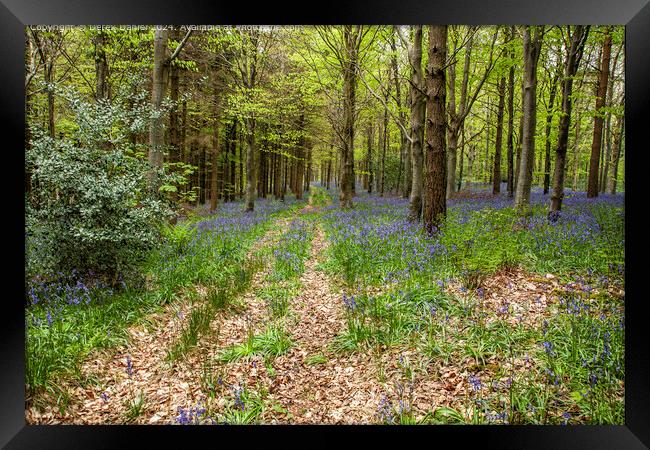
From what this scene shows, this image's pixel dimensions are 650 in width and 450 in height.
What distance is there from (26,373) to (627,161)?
7224mm

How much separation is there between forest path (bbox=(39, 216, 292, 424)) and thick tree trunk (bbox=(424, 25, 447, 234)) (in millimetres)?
5443

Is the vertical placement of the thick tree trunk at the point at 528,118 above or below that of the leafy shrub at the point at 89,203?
above

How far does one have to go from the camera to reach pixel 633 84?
3.36 m

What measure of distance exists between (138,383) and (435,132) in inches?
295

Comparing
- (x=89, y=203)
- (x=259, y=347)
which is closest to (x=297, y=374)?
(x=259, y=347)

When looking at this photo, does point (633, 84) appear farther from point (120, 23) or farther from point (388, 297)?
point (120, 23)

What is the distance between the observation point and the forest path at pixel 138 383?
10.9 feet

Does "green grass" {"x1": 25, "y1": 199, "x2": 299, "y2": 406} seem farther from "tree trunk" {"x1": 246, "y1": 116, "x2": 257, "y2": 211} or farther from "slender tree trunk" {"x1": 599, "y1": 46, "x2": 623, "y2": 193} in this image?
"slender tree trunk" {"x1": 599, "y1": 46, "x2": 623, "y2": 193}

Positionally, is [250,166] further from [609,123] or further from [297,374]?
[609,123]

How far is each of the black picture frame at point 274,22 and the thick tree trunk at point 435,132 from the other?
406 centimetres

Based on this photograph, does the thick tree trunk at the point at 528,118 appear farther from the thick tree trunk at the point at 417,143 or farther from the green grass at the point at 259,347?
the green grass at the point at 259,347

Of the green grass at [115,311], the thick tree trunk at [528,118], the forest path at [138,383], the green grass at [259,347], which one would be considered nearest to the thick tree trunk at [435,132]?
the thick tree trunk at [528,118]

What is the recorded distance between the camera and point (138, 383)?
358 centimetres

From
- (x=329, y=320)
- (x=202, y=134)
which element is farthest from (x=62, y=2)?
(x=202, y=134)
